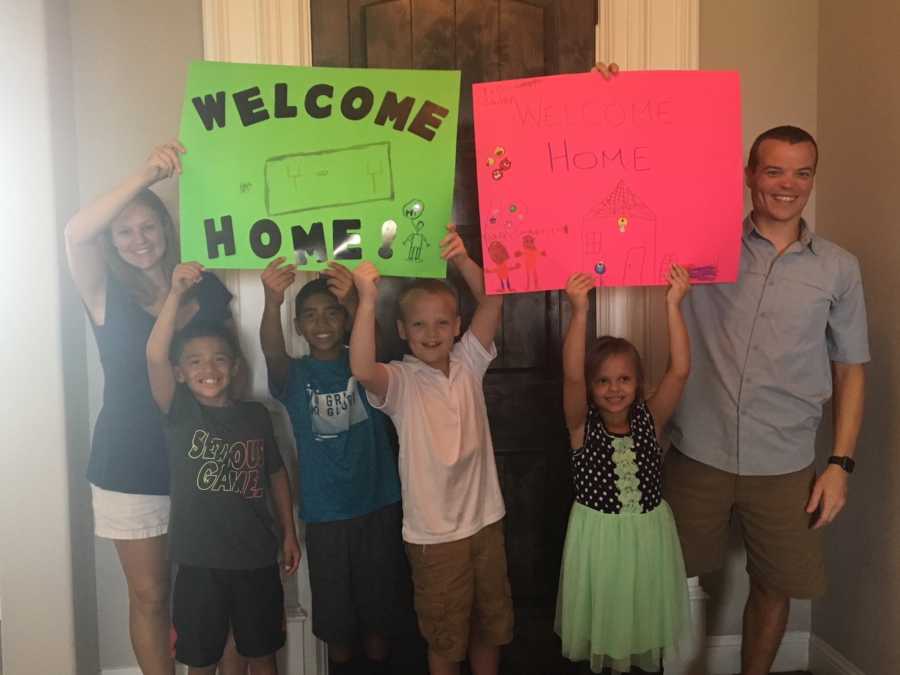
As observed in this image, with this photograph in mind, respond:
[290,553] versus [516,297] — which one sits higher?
[516,297]

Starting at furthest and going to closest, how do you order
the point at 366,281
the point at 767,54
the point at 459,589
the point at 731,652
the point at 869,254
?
1. the point at 731,652
2. the point at 767,54
3. the point at 869,254
4. the point at 459,589
5. the point at 366,281

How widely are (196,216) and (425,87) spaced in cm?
68

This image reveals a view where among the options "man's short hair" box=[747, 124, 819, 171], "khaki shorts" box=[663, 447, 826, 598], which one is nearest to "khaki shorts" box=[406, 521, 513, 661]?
"khaki shorts" box=[663, 447, 826, 598]

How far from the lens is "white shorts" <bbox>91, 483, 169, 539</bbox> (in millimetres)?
1900

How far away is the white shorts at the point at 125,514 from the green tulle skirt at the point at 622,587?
1.12 metres

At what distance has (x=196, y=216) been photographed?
183cm

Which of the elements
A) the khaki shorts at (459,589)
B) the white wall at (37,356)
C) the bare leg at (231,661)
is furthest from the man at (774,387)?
the white wall at (37,356)

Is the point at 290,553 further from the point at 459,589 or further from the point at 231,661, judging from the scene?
the point at 459,589

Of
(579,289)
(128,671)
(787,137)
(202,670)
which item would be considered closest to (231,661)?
(202,670)

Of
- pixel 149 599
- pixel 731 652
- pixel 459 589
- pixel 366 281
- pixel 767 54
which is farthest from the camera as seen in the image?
pixel 731 652

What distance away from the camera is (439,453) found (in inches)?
73.4

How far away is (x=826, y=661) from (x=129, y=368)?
7.62 ft

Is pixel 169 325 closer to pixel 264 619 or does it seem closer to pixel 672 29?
pixel 264 619

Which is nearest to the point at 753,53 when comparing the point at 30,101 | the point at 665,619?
the point at 665,619
